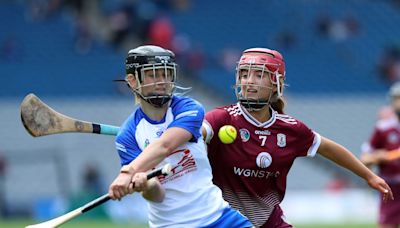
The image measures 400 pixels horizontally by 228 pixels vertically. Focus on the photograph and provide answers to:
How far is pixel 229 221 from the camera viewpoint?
6.03 m

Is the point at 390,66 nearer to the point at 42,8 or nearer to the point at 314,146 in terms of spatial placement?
the point at 42,8

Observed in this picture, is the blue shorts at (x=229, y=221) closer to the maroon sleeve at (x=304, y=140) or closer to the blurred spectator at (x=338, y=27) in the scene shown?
the maroon sleeve at (x=304, y=140)

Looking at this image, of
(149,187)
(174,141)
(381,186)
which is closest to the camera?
(149,187)

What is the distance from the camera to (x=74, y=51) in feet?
72.4

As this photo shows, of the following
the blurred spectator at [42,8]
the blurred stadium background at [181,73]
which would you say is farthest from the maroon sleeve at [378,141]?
the blurred spectator at [42,8]

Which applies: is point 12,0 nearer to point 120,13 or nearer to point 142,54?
point 120,13

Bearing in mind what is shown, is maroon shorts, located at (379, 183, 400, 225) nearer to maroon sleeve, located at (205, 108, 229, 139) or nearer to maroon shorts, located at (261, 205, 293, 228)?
maroon shorts, located at (261, 205, 293, 228)

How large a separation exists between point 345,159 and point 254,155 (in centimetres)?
65

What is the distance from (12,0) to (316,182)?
7.32 m

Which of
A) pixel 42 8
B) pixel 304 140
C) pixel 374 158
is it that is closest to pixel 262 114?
pixel 304 140

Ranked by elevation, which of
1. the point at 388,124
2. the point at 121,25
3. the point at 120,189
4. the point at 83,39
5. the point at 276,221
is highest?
the point at 121,25

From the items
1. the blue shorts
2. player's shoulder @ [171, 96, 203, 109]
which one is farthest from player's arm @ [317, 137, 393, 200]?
player's shoulder @ [171, 96, 203, 109]

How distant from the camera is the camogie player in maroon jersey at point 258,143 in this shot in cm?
668

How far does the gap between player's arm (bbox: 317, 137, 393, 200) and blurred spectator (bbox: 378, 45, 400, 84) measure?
16077mm
